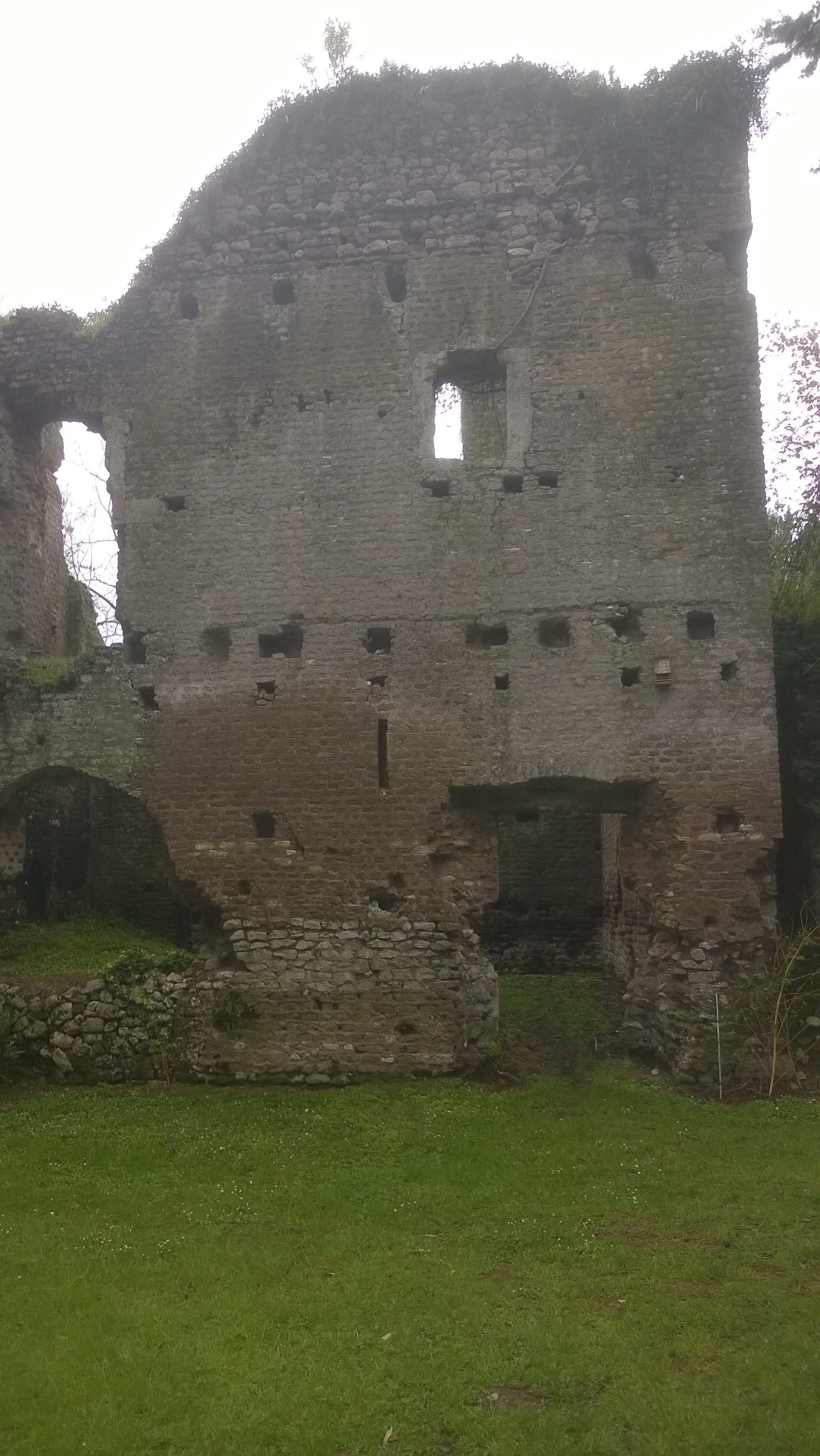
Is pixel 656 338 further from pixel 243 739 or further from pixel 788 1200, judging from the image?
pixel 788 1200

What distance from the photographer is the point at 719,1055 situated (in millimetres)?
9852

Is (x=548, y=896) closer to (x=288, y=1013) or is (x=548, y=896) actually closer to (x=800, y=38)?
(x=288, y=1013)

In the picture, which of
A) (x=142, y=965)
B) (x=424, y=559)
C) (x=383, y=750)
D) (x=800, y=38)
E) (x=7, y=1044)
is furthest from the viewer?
(x=424, y=559)

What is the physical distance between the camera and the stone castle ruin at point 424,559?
10508 mm

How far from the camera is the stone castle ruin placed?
10508 millimetres

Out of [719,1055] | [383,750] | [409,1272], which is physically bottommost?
[409,1272]

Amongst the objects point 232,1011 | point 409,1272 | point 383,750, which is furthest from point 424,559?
point 409,1272

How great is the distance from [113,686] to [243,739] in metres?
1.60

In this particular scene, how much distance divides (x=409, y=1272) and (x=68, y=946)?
6445 millimetres

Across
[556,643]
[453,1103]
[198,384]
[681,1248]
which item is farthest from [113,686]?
[681,1248]

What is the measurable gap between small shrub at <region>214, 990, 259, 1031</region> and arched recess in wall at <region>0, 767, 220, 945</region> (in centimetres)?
269

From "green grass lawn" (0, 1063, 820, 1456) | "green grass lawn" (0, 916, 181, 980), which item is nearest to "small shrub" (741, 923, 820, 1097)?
"green grass lawn" (0, 1063, 820, 1456)

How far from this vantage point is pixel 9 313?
1251cm

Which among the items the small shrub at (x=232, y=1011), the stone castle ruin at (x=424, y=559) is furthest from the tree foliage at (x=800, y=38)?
the small shrub at (x=232, y=1011)
